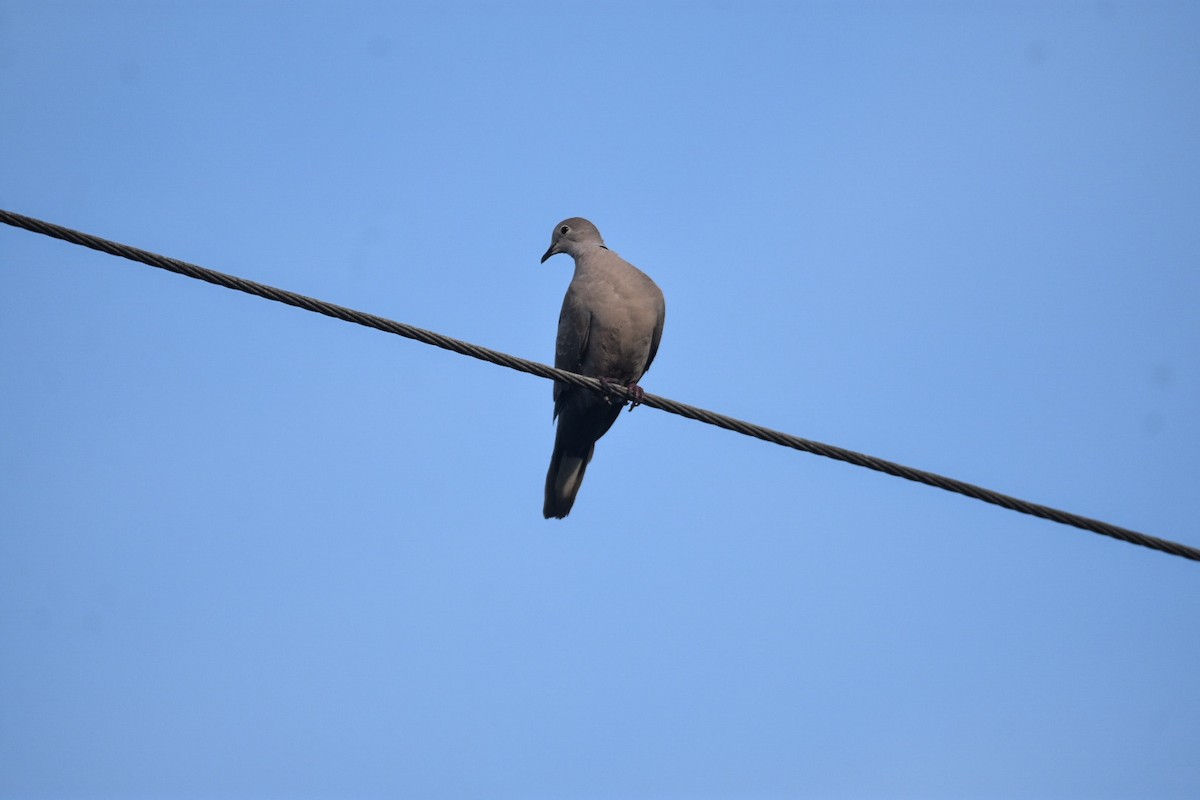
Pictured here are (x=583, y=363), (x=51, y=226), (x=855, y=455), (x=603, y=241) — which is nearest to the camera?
(x=51, y=226)

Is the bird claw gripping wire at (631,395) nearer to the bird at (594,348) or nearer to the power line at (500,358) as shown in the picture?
the bird at (594,348)

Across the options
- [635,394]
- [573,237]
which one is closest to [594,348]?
[635,394]

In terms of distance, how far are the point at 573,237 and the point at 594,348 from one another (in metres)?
1.43

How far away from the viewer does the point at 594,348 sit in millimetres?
7113

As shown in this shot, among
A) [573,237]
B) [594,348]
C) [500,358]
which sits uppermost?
[573,237]

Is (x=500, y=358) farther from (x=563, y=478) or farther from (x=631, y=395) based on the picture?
(x=563, y=478)

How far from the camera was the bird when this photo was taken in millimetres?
7090

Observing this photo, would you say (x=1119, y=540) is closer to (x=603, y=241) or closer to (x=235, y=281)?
(x=235, y=281)

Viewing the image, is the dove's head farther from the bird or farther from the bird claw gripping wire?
the bird claw gripping wire

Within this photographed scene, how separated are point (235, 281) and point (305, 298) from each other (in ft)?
0.76

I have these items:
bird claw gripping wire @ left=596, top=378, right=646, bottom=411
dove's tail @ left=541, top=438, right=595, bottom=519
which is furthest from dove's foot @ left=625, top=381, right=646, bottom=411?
dove's tail @ left=541, top=438, right=595, bottom=519

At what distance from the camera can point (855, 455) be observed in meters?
4.06

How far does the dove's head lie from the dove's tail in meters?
1.46

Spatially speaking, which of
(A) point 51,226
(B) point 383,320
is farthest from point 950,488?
(A) point 51,226
